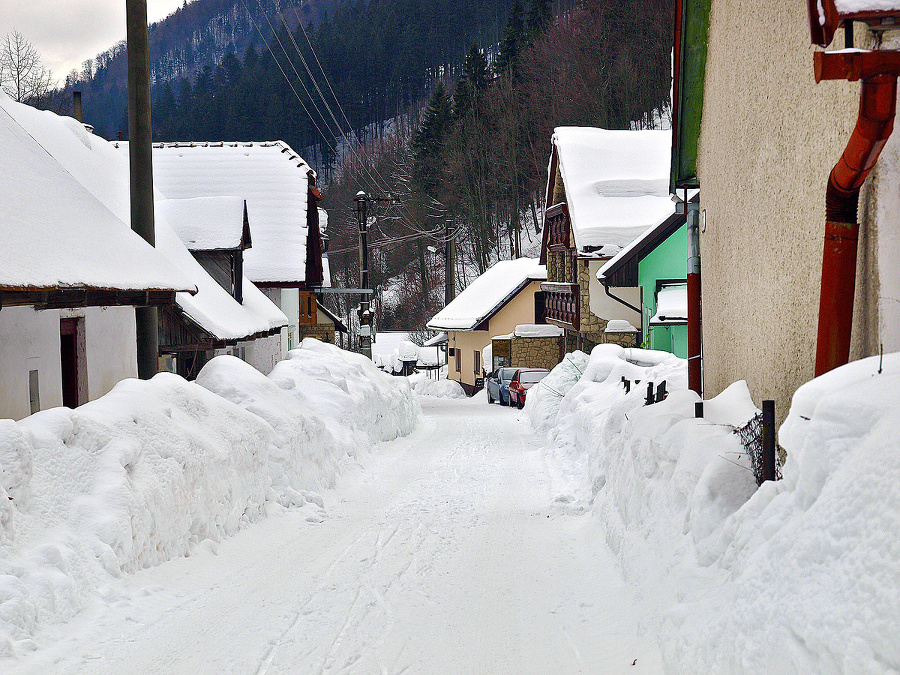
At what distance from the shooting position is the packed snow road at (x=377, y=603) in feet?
16.7

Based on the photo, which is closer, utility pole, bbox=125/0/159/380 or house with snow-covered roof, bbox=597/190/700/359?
utility pole, bbox=125/0/159/380

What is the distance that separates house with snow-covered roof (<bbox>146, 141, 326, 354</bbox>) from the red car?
816cm

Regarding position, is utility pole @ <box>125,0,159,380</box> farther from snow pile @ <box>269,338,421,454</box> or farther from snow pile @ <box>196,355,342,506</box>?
snow pile @ <box>269,338,421,454</box>

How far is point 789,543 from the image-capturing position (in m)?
3.77

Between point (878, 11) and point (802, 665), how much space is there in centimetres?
321

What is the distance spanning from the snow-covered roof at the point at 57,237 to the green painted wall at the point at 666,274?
12880 millimetres

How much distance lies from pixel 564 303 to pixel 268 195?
1184 centimetres

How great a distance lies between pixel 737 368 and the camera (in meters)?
8.30

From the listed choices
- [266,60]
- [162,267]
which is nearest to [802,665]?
[162,267]

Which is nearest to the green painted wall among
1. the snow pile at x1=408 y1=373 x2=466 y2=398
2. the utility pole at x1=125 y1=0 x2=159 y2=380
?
the utility pole at x1=125 y1=0 x2=159 y2=380

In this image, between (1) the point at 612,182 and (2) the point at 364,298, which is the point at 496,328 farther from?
(1) the point at 612,182

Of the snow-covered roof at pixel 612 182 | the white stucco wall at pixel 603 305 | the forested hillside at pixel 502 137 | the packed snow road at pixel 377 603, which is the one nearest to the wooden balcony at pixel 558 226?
the snow-covered roof at pixel 612 182

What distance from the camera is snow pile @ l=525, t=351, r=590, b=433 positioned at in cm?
2047

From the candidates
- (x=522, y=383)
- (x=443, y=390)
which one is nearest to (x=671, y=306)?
(x=522, y=383)
